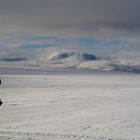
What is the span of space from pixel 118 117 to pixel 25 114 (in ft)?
17.9

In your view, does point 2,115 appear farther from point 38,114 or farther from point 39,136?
point 39,136

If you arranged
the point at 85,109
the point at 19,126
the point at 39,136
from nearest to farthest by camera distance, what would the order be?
the point at 39,136
the point at 19,126
the point at 85,109

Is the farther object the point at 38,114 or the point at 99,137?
the point at 38,114

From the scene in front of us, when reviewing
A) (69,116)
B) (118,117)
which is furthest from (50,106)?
(118,117)

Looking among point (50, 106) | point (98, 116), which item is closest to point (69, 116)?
point (98, 116)

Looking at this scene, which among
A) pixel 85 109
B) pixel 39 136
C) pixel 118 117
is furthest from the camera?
pixel 85 109

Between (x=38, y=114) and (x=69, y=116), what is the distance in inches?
75.4

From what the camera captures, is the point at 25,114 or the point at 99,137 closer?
the point at 99,137

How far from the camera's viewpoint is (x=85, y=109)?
69.2 ft

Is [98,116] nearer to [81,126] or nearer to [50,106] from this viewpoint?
[81,126]

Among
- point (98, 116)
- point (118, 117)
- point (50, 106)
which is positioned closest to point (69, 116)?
point (98, 116)

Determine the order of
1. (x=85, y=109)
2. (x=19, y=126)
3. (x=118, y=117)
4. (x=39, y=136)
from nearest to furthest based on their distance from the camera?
(x=39, y=136) → (x=19, y=126) → (x=118, y=117) → (x=85, y=109)

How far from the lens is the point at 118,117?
1817cm

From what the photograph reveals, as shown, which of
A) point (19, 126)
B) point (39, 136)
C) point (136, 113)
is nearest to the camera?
point (39, 136)
